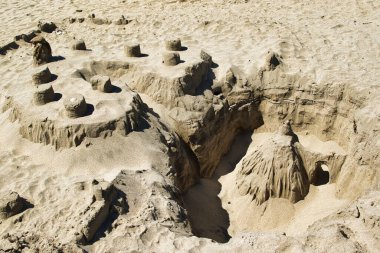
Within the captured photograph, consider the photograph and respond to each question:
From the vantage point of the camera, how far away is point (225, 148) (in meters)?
7.87

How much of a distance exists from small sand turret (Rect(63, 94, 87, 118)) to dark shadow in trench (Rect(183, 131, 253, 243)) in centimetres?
225

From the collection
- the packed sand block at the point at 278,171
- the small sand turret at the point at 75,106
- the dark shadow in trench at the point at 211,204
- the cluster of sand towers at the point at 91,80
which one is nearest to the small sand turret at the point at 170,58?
the cluster of sand towers at the point at 91,80

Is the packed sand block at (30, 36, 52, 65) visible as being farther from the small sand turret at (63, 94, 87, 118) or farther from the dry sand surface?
the small sand turret at (63, 94, 87, 118)

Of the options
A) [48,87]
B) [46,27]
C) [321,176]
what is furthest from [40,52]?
[321,176]

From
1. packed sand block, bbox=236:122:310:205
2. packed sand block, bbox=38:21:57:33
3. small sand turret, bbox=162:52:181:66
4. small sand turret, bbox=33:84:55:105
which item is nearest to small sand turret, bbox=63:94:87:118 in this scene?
small sand turret, bbox=33:84:55:105

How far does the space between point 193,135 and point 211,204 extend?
124cm

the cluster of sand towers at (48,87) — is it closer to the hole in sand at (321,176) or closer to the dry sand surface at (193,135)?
the dry sand surface at (193,135)

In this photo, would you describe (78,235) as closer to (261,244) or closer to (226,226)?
(261,244)

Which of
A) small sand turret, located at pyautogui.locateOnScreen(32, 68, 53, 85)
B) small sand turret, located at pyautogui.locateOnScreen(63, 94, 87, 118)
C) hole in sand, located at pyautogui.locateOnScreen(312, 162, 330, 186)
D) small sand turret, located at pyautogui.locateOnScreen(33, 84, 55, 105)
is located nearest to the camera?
small sand turret, located at pyautogui.locateOnScreen(63, 94, 87, 118)

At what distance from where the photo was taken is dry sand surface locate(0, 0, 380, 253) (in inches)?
175

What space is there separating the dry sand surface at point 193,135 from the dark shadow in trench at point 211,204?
3 centimetres

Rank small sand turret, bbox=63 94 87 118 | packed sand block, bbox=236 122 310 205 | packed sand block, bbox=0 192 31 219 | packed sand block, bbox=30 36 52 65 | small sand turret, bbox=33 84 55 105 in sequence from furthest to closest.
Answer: packed sand block, bbox=30 36 52 65, packed sand block, bbox=236 122 310 205, small sand turret, bbox=33 84 55 105, small sand turret, bbox=63 94 87 118, packed sand block, bbox=0 192 31 219

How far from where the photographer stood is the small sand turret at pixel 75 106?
19.1 feet

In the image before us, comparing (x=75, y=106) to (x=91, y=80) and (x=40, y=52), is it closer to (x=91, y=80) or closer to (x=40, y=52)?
(x=91, y=80)
